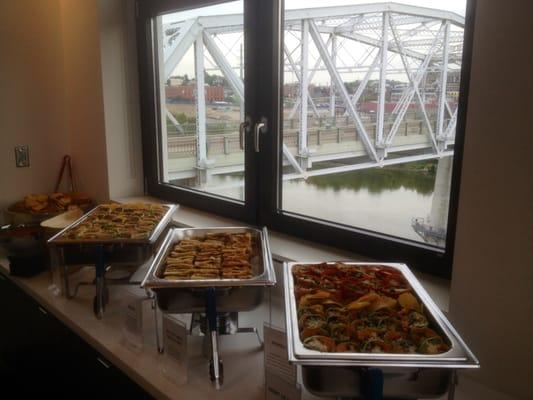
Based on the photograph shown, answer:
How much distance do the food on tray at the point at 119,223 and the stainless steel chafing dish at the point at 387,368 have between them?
2.21 ft

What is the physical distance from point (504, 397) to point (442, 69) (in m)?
A: 0.74

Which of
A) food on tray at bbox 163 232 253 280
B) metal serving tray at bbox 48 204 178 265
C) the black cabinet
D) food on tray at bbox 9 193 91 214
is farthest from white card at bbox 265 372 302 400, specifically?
food on tray at bbox 9 193 91 214

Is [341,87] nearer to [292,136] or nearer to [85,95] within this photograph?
[292,136]

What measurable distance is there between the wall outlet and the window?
28.4 inches

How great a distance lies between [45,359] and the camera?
1.56 metres

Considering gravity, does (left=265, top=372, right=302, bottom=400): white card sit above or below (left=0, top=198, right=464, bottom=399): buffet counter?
above

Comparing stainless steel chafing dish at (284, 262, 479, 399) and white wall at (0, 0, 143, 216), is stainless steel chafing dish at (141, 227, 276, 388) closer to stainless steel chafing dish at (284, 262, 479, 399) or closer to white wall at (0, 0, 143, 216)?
stainless steel chafing dish at (284, 262, 479, 399)

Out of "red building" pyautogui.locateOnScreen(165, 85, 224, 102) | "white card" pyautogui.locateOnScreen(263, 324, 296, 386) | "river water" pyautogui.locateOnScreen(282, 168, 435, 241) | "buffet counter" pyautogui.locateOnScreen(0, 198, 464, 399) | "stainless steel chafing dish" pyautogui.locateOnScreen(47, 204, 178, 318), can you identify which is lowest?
"buffet counter" pyautogui.locateOnScreen(0, 198, 464, 399)

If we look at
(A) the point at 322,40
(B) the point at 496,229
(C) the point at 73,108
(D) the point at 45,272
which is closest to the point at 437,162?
(B) the point at 496,229

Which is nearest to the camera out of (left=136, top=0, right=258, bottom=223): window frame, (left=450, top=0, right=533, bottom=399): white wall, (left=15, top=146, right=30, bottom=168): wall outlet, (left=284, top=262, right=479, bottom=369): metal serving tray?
(left=284, top=262, right=479, bottom=369): metal serving tray

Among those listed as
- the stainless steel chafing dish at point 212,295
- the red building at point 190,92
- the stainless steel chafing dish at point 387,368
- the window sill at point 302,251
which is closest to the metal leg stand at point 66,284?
the window sill at point 302,251

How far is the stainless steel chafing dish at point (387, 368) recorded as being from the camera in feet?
2.12

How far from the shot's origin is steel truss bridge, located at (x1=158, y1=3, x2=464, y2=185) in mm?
1136

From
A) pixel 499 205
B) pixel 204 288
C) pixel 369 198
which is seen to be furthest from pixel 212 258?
pixel 499 205
